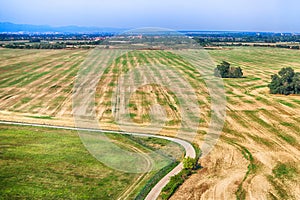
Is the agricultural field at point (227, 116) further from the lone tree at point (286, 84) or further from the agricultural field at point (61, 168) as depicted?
the agricultural field at point (61, 168)

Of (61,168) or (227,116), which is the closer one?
(61,168)

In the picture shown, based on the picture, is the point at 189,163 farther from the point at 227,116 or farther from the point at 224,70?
the point at 224,70

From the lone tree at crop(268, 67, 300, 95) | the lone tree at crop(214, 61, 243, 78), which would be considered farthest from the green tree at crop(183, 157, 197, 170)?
the lone tree at crop(214, 61, 243, 78)

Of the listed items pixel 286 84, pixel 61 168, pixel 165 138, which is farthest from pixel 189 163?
pixel 286 84

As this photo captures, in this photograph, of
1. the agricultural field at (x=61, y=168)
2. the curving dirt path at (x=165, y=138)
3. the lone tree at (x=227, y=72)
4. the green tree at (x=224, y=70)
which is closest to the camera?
the curving dirt path at (x=165, y=138)

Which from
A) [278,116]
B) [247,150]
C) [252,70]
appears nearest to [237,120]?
[278,116]

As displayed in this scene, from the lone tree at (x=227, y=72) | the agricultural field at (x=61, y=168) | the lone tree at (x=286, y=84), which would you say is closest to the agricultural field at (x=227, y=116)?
the lone tree at (x=286, y=84)
